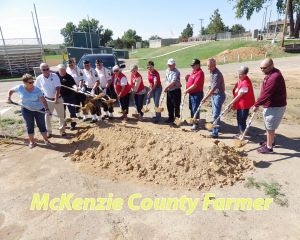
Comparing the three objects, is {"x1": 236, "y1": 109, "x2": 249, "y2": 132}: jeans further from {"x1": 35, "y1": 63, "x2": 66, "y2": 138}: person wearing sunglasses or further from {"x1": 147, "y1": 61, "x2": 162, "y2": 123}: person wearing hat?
{"x1": 35, "y1": 63, "x2": 66, "y2": 138}: person wearing sunglasses

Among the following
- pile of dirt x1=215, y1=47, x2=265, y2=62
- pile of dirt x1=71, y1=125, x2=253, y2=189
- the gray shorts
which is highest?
the gray shorts

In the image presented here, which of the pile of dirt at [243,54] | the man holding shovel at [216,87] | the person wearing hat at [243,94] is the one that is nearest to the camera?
the person wearing hat at [243,94]

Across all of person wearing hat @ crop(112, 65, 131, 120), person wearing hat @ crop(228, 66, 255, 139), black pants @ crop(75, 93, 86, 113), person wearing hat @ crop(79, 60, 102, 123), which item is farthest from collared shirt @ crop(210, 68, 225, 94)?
black pants @ crop(75, 93, 86, 113)

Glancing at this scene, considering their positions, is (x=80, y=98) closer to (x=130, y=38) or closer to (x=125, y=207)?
(x=125, y=207)

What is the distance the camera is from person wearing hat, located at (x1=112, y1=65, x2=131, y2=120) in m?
8.48

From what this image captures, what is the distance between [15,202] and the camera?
17.1ft

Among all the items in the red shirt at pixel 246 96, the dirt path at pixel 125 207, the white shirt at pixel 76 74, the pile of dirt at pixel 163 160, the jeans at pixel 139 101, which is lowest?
the dirt path at pixel 125 207

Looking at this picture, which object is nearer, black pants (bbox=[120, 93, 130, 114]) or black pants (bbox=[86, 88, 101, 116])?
black pants (bbox=[86, 88, 101, 116])

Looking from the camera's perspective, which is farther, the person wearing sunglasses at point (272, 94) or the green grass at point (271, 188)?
the person wearing sunglasses at point (272, 94)

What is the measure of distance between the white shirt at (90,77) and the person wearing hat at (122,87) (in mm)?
594

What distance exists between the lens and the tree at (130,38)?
282 ft

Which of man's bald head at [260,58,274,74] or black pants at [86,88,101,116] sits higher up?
man's bald head at [260,58,274,74]

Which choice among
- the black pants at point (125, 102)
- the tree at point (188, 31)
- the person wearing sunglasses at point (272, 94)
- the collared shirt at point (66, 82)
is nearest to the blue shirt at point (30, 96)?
the collared shirt at point (66, 82)

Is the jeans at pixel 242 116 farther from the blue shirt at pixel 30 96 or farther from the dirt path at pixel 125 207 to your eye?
the blue shirt at pixel 30 96
